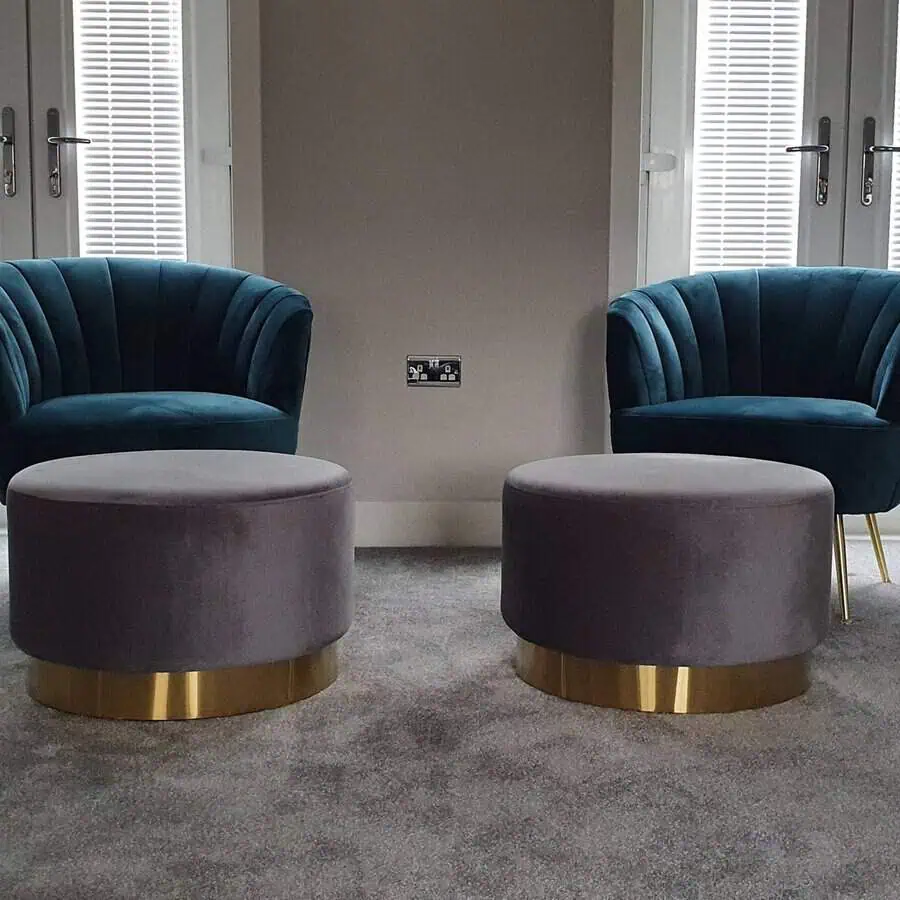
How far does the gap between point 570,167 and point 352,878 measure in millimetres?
2564

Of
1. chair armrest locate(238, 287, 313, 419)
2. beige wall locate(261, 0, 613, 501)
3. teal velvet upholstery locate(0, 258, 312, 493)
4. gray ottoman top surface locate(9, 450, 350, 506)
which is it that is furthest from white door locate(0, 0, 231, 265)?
gray ottoman top surface locate(9, 450, 350, 506)

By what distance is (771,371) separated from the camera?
10.6ft

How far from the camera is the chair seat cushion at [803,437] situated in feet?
8.54

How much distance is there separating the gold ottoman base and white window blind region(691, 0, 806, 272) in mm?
2074

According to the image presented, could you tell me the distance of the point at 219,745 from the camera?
5.60 ft

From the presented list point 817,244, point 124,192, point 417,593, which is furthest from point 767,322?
point 124,192

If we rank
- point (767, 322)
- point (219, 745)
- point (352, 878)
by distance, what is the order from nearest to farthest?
1. point (352, 878)
2. point (219, 745)
3. point (767, 322)

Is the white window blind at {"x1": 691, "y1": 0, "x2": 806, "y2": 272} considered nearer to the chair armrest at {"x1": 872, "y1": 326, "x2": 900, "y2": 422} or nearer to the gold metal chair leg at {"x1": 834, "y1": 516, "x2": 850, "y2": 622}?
the chair armrest at {"x1": 872, "y1": 326, "x2": 900, "y2": 422}

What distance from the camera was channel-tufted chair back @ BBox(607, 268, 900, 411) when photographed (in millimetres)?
3014

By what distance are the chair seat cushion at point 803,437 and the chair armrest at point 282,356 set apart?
2.92 ft

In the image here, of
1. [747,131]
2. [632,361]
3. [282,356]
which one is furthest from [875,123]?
[282,356]

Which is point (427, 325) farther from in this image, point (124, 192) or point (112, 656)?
point (112, 656)

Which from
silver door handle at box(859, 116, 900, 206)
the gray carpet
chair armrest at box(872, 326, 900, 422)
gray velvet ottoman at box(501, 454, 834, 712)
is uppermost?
silver door handle at box(859, 116, 900, 206)

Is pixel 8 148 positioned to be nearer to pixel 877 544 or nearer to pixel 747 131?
pixel 747 131
